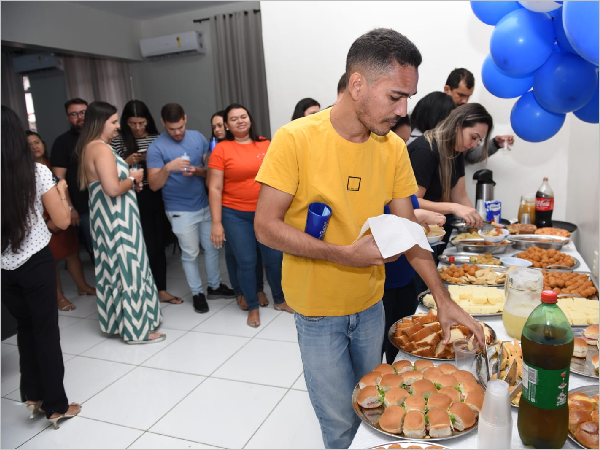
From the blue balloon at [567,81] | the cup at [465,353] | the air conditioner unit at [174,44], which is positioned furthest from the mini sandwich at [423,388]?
the air conditioner unit at [174,44]

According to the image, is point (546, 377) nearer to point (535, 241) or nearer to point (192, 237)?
point (535, 241)

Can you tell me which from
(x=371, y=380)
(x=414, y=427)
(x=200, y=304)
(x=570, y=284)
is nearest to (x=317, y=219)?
(x=371, y=380)

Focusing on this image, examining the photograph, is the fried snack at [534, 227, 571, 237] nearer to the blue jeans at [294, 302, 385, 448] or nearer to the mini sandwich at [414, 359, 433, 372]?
the blue jeans at [294, 302, 385, 448]

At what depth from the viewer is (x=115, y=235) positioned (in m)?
2.93

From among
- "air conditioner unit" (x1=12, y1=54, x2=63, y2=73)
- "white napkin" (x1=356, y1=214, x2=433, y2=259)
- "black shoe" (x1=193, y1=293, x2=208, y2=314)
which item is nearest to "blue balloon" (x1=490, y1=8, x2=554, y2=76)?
"white napkin" (x1=356, y1=214, x2=433, y2=259)

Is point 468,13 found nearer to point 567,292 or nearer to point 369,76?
point 567,292

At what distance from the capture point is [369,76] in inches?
45.9

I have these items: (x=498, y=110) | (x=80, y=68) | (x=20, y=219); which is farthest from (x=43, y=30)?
(x=498, y=110)

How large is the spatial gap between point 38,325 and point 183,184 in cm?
161

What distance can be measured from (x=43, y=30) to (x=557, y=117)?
17.3 ft

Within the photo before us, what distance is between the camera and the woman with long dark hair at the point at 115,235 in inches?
111

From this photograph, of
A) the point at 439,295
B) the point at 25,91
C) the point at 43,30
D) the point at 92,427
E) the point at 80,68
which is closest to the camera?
the point at 439,295

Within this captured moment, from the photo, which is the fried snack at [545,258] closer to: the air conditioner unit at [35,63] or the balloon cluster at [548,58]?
the balloon cluster at [548,58]

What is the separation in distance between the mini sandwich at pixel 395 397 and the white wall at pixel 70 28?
5253 millimetres
